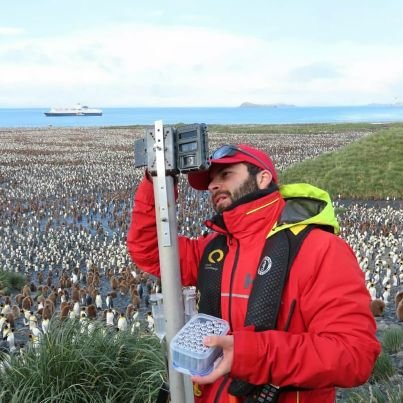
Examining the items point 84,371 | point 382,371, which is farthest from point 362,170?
point 84,371

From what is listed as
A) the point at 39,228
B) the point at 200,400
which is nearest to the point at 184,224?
the point at 39,228

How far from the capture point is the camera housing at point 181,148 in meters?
2.49

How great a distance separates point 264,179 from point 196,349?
1.06 metres

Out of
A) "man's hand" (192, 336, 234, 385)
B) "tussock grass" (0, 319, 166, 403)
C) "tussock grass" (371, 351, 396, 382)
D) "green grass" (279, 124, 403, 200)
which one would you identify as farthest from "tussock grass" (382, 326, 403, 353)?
"green grass" (279, 124, 403, 200)

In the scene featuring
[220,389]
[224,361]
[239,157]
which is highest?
[239,157]

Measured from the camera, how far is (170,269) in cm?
269

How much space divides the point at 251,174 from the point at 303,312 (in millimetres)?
797

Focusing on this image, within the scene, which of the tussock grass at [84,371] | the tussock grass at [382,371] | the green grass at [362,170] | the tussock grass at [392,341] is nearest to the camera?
the tussock grass at [84,371]

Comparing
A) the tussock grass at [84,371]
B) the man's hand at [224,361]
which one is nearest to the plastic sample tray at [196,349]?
the man's hand at [224,361]

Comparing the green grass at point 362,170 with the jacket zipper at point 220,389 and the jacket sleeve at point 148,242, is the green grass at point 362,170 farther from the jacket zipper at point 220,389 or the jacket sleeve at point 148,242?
the jacket zipper at point 220,389

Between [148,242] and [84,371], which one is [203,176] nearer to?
[148,242]

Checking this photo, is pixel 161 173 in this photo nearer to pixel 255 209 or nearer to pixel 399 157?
pixel 255 209

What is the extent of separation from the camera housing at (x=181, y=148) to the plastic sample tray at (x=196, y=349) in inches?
28.3

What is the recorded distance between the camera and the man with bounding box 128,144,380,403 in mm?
2193
